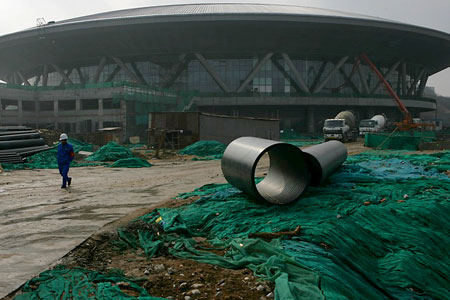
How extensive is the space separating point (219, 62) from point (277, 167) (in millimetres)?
49795

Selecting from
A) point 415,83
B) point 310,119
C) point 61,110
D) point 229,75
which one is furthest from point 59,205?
point 415,83

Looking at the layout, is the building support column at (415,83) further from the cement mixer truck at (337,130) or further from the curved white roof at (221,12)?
the cement mixer truck at (337,130)

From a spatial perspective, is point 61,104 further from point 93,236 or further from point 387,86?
point 387,86

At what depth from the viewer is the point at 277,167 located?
9742 mm

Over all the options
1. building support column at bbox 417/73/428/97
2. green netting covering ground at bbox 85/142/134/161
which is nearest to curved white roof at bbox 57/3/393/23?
building support column at bbox 417/73/428/97

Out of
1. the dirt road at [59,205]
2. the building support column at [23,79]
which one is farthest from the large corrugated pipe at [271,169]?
the building support column at [23,79]

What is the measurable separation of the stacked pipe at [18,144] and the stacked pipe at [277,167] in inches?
616

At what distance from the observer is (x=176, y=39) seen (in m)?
53.0

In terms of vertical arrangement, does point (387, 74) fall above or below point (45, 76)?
above

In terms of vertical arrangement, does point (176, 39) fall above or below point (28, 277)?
above

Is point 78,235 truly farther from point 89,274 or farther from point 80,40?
point 80,40

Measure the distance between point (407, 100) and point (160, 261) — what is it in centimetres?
6385

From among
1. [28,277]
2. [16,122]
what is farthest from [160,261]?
[16,122]

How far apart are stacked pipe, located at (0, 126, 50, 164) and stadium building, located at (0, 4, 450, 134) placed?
19.2 m
